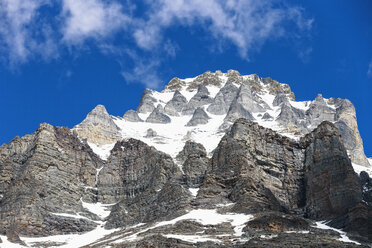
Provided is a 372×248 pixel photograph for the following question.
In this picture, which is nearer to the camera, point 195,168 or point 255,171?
point 255,171

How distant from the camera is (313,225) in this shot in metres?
86.2

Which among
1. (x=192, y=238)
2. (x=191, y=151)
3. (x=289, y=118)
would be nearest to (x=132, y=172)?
(x=191, y=151)

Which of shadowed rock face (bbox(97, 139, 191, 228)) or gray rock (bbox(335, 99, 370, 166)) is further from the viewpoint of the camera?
gray rock (bbox(335, 99, 370, 166))

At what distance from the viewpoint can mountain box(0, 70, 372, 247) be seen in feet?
262

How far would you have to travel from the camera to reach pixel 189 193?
103 metres

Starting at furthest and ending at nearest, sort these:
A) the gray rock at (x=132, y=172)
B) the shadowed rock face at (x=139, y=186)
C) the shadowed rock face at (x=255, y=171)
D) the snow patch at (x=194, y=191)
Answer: the gray rock at (x=132, y=172) < the snow patch at (x=194, y=191) < the shadowed rock face at (x=139, y=186) < the shadowed rock face at (x=255, y=171)

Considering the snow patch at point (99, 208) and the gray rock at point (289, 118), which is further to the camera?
the gray rock at point (289, 118)

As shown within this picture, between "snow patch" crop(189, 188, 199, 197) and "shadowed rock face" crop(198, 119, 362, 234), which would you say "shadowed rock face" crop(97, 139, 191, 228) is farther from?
"shadowed rock face" crop(198, 119, 362, 234)

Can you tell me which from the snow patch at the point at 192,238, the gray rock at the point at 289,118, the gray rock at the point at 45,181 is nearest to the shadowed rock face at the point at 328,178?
the snow patch at the point at 192,238

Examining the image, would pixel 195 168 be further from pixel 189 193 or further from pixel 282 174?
pixel 282 174

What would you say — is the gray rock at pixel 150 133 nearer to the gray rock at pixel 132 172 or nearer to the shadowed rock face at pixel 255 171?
the gray rock at pixel 132 172

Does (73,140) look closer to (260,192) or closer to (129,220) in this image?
(129,220)

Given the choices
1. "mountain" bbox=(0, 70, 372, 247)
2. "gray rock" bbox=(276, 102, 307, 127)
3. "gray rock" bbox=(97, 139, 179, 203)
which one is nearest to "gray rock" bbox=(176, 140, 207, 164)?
"mountain" bbox=(0, 70, 372, 247)

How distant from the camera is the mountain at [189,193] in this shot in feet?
262
